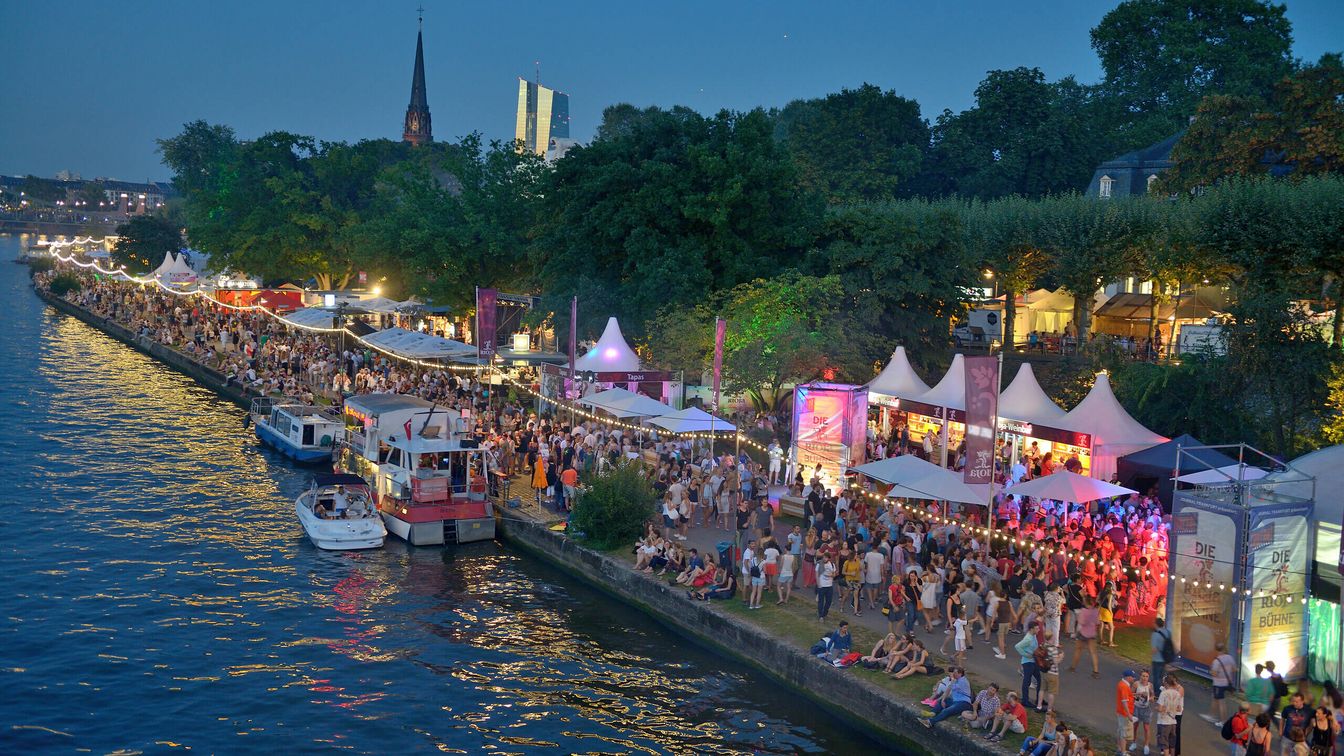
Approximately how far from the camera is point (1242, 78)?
7088cm

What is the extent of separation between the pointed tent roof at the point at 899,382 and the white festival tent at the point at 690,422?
5172 mm

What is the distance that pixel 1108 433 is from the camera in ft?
83.9

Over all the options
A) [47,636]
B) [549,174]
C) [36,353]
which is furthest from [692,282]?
[36,353]

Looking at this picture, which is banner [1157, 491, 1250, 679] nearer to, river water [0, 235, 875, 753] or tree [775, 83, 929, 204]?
river water [0, 235, 875, 753]

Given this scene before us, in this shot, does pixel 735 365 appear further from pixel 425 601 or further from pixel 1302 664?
pixel 1302 664

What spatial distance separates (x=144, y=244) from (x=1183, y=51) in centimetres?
9541

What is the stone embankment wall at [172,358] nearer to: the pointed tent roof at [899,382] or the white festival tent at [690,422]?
the white festival tent at [690,422]

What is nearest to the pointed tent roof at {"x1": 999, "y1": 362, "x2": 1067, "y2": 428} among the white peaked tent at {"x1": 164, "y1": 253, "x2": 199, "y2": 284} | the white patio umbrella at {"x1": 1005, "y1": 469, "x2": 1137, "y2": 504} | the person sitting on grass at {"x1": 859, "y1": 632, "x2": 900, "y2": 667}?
the white patio umbrella at {"x1": 1005, "y1": 469, "x2": 1137, "y2": 504}

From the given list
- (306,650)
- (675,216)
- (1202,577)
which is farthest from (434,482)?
(1202,577)

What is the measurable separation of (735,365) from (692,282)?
256 inches

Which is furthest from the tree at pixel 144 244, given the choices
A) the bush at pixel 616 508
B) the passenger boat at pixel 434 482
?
the bush at pixel 616 508

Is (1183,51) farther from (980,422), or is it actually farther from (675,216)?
(980,422)

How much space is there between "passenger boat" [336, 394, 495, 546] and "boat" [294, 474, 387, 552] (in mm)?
694

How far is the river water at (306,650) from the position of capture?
694 inches
